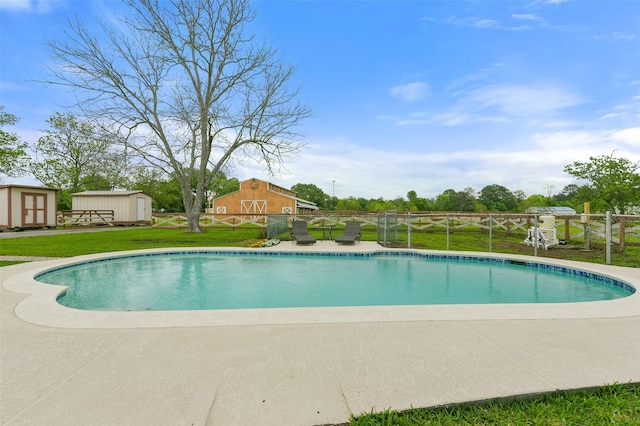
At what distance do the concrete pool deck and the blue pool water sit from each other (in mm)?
1908

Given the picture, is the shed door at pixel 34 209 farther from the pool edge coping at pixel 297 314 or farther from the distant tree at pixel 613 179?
the distant tree at pixel 613 179

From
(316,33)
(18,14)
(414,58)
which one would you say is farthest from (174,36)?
(414,58)

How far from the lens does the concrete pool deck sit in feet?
6.42

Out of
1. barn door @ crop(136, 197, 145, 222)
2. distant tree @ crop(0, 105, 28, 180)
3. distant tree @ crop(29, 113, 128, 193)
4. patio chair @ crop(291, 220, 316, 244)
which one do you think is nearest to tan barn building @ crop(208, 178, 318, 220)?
barn door @ crop(136, 197, 145, 222)

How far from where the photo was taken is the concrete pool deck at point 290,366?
6.42 ft

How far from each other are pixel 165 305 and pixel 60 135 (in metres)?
33.4

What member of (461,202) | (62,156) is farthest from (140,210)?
(461,202)

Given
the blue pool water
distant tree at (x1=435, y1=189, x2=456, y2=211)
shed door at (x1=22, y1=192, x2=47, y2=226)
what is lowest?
the blue pool water

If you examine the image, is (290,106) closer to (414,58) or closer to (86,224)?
(414,58)

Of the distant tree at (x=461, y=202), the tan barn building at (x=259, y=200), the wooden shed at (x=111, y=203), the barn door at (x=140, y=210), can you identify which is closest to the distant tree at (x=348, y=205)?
the tan barn building at (x=259, y=200)

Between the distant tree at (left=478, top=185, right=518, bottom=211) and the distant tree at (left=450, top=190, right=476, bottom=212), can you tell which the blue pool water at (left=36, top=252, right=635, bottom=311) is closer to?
the distant tree at (left=450, top=190, right=476, bottom=212)

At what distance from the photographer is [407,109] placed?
17.5m

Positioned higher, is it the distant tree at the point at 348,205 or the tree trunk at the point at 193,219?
the distant tree at the point at 348,205

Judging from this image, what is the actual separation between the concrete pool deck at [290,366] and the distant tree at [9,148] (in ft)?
100
